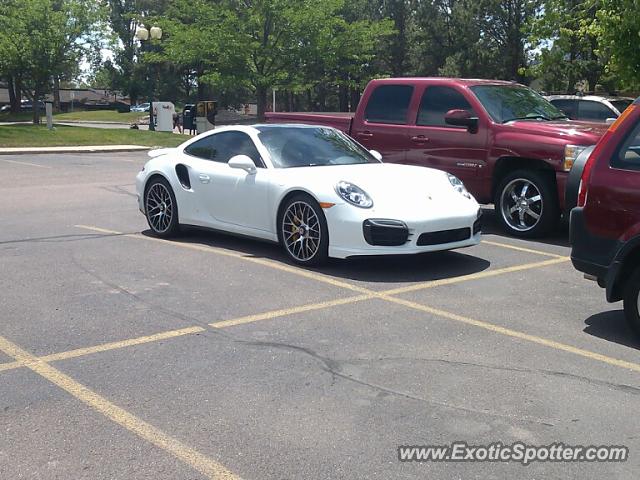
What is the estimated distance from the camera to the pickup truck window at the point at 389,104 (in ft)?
35.0

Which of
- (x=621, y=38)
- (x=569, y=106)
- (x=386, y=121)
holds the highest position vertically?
(x=621, y=38)

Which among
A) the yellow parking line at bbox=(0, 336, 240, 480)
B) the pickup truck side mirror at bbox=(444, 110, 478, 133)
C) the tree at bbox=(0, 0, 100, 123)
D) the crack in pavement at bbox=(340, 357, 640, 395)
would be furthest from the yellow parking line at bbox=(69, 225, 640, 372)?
the tree at bbox=(0, 0, 100, 123)

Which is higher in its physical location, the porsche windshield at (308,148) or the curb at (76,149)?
the porsche windshield at (308,148)

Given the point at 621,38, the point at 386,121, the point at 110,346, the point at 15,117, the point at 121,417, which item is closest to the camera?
the point at 121,417

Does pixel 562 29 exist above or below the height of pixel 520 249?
above

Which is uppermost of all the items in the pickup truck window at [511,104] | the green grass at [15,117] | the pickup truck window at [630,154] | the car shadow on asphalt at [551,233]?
the pickup truck window at [511,104]

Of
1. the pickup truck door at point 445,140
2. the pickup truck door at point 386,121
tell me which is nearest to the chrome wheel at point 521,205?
the pickup truck door at point 445,140

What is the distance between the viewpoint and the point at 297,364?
4742 millimetres

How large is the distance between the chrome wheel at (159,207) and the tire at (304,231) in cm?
189

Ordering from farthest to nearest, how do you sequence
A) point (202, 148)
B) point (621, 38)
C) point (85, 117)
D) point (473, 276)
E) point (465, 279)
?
1. point (85, 117)
2. point (621, 38)
3. point (202, 148)
4. point (473, 276)
5. point (465, 279)

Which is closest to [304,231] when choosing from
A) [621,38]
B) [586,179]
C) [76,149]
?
[586,179]

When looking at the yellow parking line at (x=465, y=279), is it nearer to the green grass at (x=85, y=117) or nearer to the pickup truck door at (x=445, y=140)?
the pickup truck door at (x=445, y=140)

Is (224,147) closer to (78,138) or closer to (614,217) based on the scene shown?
(614,217)

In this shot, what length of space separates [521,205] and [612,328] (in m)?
3.92
